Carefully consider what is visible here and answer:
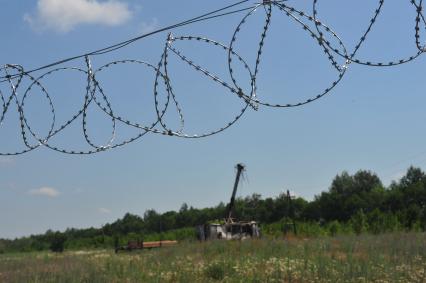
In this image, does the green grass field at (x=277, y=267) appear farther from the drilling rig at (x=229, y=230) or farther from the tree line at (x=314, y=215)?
the tree line at (x=314, y=215)

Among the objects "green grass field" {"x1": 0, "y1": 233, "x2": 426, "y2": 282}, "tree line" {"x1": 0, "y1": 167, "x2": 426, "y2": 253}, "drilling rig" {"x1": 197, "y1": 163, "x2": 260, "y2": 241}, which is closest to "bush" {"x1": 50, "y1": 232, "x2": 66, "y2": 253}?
"tree line" {"x1": 0, "y1": 167, "x2": 426, "y2": 253}

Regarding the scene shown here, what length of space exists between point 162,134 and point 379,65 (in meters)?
3.22

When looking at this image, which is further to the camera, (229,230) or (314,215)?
(314,215)

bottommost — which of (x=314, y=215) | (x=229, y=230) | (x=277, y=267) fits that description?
(x=277, y=267)

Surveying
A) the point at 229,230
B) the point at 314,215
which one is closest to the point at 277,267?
the point at 229,230

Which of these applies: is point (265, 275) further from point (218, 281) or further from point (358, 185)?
point (358, 185)

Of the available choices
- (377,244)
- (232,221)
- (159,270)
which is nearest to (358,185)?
(232,221)

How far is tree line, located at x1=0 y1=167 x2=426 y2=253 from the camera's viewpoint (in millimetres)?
55562

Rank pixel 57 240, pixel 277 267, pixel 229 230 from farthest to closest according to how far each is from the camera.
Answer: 1. pixel 57 240
2. pixel 229 230
3. pixel 277 267

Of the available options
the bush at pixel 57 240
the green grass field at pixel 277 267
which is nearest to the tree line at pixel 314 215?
the bush at pixel 57 240

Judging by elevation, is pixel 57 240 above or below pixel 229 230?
above

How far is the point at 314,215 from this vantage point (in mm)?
78188

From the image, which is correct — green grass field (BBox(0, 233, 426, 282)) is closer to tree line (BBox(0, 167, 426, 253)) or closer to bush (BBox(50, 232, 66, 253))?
tree line (BBox(0, 167, 426, 253))

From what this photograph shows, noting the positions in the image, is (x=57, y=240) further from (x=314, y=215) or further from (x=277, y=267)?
(x=277, y=267)
